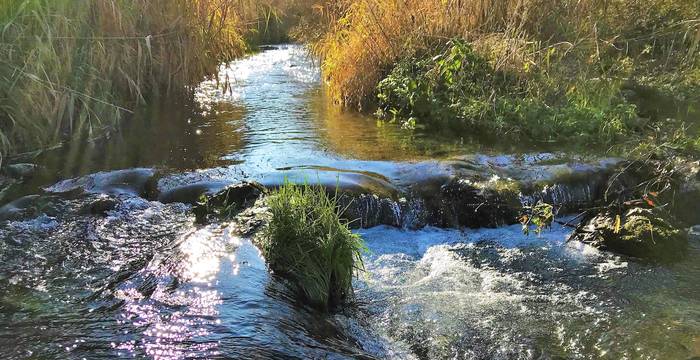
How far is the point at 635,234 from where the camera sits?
15.6ft

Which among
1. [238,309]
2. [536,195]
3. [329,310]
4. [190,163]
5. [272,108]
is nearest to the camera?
[238,309]

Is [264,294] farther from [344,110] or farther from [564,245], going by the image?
[344,110]

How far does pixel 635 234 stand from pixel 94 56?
5971 millimetres

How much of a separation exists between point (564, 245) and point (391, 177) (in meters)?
1.83

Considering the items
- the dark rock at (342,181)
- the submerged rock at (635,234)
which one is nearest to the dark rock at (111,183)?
the dark rock at (342,181)

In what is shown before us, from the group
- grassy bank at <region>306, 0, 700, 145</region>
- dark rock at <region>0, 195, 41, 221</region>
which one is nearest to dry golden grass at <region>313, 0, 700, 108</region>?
grassy bank at <region>306, 0, 700, 145</region>

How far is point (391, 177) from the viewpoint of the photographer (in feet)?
19.6

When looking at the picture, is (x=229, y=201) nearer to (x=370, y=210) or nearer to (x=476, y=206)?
(x=370, y=210)

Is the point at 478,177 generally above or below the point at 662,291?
above

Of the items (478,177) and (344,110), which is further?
(344,110)

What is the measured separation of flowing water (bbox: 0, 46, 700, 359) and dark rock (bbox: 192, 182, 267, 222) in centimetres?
17

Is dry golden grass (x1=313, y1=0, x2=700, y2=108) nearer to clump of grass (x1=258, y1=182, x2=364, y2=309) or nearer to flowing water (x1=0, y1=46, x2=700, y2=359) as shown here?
flowing water (x1=0, y1=46, x2=700, y2=359)

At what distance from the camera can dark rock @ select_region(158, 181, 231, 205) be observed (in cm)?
535

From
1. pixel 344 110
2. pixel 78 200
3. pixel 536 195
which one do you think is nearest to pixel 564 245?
pixel 536 195
